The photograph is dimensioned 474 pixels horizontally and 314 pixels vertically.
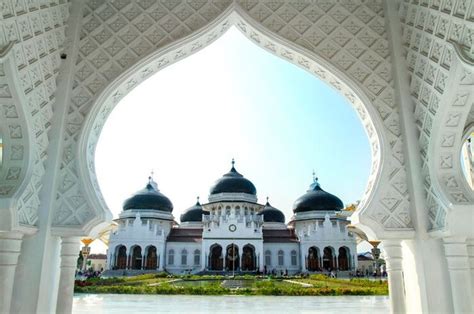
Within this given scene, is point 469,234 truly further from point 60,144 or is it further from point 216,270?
point 216,270

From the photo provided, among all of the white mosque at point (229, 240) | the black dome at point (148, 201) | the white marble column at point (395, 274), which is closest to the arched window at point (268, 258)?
the white mosque at point (229, 240)

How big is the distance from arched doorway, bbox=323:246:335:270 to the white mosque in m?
0.07

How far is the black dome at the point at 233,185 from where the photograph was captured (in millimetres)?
27647

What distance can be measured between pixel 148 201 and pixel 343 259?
15213 millimetres

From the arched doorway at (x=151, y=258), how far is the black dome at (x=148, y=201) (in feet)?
9.97

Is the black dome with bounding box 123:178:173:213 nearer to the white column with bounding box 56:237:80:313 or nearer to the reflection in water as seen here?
the reflection in water

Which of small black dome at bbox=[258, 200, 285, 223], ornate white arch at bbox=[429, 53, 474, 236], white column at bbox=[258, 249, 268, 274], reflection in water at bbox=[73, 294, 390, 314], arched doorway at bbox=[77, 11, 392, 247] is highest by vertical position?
small black dome at bbox=[258, 200, 285, 223]

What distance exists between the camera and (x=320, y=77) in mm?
3994

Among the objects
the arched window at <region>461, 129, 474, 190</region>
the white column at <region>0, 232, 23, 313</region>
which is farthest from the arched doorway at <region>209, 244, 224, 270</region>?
the white column at <region>0, 232, 23, 313</region>

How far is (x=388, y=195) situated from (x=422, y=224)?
38 cm

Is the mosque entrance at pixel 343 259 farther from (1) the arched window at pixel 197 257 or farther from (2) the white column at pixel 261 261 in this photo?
(1) the arched window at pixel 197 257

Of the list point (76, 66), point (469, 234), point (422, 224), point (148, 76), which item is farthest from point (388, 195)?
point (76, 66)

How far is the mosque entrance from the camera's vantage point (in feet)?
85.9

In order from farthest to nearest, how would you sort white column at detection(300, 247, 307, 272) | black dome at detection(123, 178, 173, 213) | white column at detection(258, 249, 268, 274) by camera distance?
1. black dome at detection(123, 178, 173, 213)
2. white column at detection(300, 247, 307, 272)
3. white column at detection(258, 249, 268, 274)
